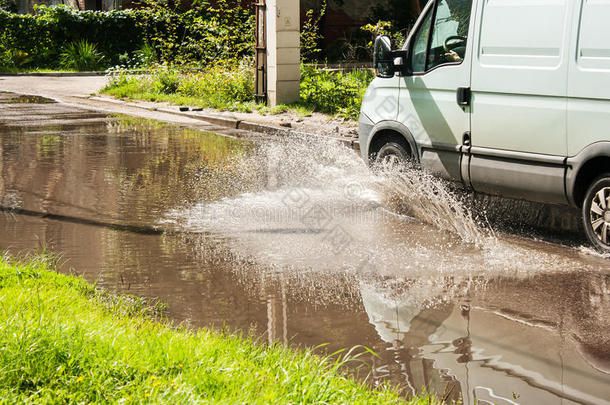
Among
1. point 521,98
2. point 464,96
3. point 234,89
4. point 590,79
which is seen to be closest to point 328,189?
point 464,96

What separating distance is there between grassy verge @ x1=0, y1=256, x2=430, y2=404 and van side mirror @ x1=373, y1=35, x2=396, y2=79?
4536mm

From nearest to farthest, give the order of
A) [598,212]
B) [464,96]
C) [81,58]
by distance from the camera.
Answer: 1. [598,212]
2. [464,96]
3. [81,58]

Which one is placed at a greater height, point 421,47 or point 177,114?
point 421,47

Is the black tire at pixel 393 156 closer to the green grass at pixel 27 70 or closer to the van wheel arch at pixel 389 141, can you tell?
the van wheel arch at pixel 389 141

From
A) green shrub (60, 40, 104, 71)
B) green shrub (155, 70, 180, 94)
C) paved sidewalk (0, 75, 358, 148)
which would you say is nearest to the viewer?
paved sidewalk (0, 75, 358, 148)

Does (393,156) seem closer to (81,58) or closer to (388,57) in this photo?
(388,57)

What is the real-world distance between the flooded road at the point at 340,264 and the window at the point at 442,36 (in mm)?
1181

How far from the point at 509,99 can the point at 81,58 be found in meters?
25.4

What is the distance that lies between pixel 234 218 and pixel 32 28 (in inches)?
992

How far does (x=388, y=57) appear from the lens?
8445 millimetres

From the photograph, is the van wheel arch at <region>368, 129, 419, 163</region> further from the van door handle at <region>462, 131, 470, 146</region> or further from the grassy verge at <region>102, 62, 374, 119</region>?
the grassy verge at <region>102, 62, 374, 119</region>

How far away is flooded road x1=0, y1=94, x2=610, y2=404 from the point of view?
459 centimetres

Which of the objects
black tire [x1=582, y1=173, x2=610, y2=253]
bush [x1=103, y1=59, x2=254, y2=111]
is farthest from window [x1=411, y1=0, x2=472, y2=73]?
bush [x1=103, y1=59, x2=254, y2=111]

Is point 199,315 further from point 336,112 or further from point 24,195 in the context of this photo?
point 336,112
